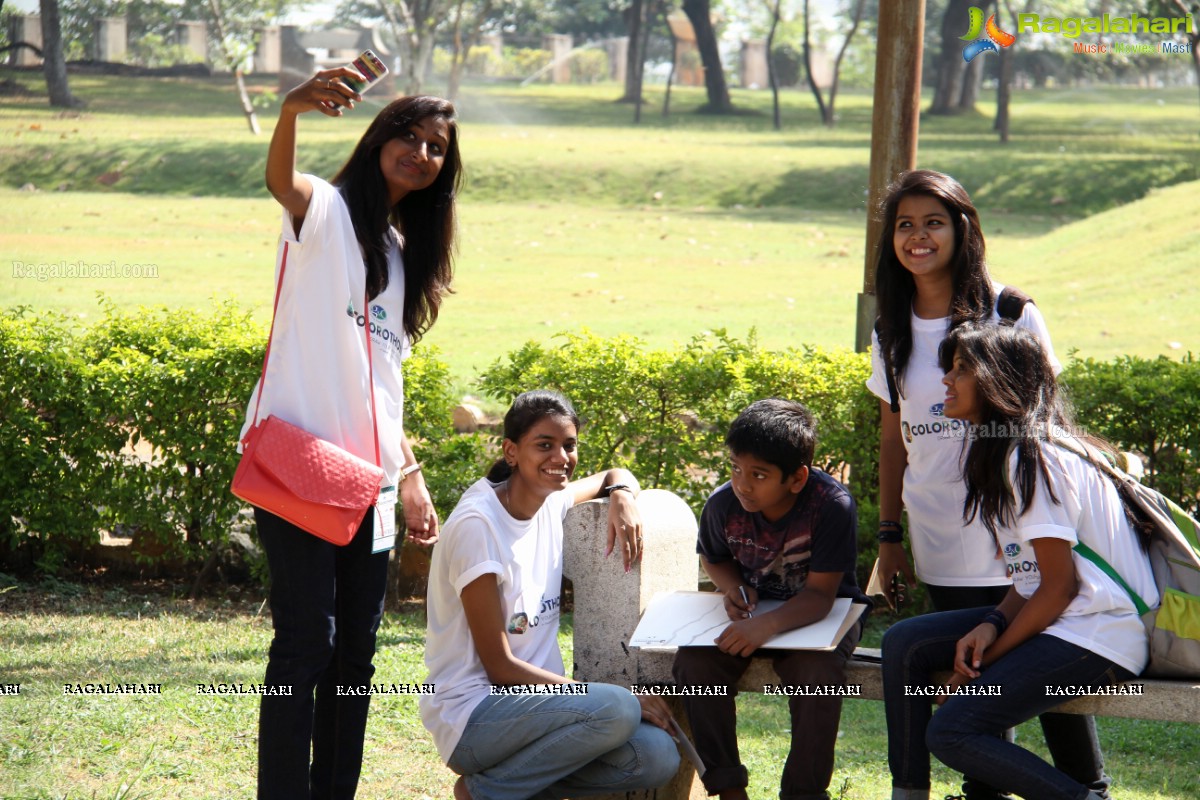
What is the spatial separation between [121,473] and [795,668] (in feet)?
11.2

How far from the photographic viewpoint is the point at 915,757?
9.34 ft

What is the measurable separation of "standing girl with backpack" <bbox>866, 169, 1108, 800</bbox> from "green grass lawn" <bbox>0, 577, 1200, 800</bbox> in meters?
0.78

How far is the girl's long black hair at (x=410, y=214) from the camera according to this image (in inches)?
111

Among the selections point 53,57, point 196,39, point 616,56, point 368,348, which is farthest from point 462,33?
point 368,348

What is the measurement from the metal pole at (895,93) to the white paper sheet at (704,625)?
2.05 m

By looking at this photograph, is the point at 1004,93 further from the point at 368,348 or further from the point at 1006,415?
the point at 368,348

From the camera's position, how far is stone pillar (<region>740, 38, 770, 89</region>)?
42.2 m

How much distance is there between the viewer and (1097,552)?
2750 mm

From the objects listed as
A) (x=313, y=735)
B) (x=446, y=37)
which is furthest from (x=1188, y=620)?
(x=446, y=37)

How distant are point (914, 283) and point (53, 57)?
14090 millimetres

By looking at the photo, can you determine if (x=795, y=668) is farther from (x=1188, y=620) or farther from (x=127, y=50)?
(x=127, y=50)

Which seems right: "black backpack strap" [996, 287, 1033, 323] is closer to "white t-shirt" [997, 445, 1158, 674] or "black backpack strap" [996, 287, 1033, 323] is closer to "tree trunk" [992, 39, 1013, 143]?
"white t-shirt" [997, 445, 1158, 674]

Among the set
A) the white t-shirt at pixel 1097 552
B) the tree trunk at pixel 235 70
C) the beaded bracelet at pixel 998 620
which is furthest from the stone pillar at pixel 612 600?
the tree trunk at pixel 235 70

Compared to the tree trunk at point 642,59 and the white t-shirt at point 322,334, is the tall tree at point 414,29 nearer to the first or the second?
the tree trunk at point 642,59
